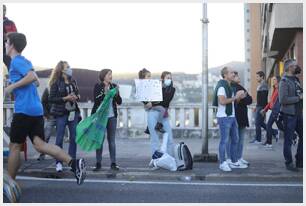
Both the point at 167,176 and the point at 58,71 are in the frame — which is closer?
the point at 167,176

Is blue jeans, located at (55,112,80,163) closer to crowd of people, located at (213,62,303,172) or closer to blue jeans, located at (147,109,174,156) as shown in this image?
blue jeans, located at (147,109,174,156)

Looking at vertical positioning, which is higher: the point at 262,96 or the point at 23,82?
the point at 23,82

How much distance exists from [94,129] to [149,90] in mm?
1183

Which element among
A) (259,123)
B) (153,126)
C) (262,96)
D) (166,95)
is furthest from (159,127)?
(262,96)

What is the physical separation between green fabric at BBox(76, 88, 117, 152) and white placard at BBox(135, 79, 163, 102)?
69cm

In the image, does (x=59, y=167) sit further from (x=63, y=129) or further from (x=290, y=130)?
(x=290, y=130)

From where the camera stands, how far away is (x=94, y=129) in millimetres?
8438

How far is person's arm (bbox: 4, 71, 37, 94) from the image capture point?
6.40 m

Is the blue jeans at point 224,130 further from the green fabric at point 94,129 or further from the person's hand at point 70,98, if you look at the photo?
the person's hand at point 70,98

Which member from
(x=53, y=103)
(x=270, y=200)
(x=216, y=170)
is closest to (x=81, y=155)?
(x=53, y=103)

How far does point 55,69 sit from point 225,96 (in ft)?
8.85

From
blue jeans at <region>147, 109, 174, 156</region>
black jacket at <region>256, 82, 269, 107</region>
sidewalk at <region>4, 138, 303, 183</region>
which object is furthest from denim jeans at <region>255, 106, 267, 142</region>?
blue jeans at <region>147, 109, 174, 156</region>

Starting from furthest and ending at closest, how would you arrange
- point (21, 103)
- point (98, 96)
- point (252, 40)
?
point (252, 40), point (98, 96), point (21, 103)

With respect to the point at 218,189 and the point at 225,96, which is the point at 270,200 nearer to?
the point at 218,189
